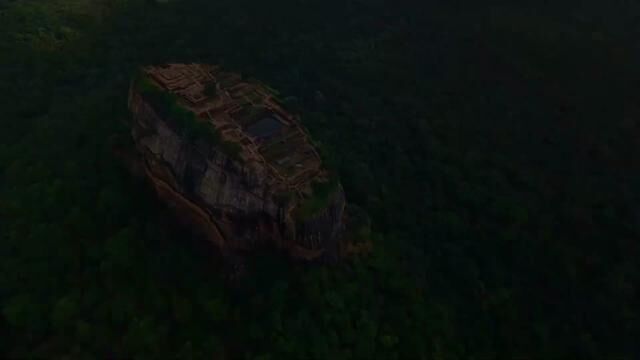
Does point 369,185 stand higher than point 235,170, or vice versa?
point 235,170

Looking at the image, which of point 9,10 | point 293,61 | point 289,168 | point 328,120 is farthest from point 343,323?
point 9,10

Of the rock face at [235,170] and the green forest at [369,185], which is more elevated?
the rock face at [235,170]

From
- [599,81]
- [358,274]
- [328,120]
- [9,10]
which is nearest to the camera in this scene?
[358,274]

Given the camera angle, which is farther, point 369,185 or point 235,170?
point 369,185

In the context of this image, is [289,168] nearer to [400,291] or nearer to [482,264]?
[400,291]

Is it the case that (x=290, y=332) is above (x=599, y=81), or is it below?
below

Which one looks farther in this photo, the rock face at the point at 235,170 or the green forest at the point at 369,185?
the green forest at the point at 369,185
